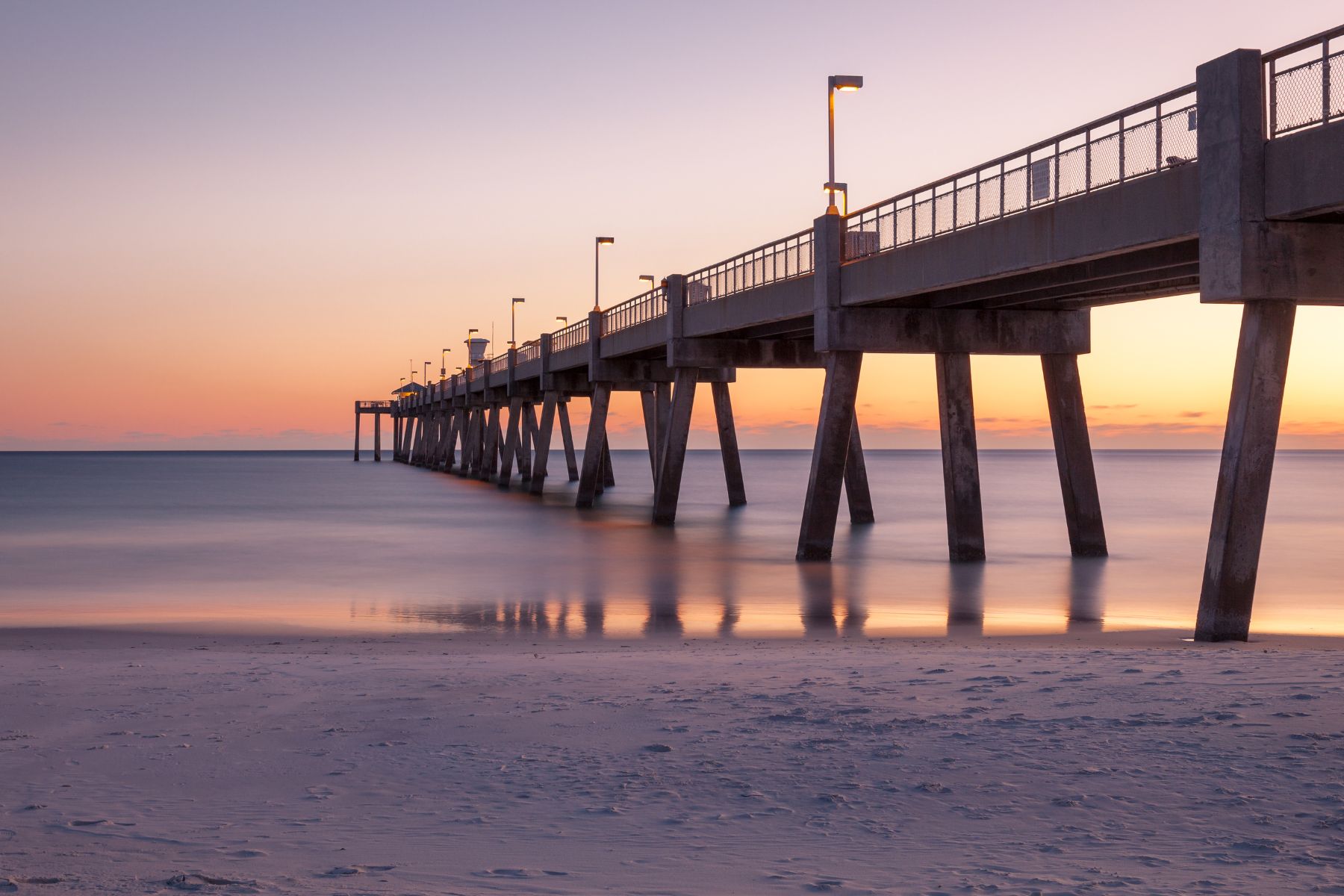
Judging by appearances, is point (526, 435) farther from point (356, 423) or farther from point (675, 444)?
point (356, 423)

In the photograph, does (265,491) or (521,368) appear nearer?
(521,368)

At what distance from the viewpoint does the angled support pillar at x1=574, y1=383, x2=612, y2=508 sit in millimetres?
50094

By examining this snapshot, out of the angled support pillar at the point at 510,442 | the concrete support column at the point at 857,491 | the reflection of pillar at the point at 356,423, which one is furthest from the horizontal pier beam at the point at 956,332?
the reflection of pillar at the point at 356,423

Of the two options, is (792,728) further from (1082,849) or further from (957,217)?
(957,217)

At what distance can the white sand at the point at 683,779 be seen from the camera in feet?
18.4

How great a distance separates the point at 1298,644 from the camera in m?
15.2

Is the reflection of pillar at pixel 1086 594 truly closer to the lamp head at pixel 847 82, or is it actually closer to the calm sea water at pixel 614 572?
the calm sea water at pixel 614 572

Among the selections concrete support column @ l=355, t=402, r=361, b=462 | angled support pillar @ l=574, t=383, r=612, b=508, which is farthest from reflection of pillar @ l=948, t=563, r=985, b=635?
concrete support column @ l=355, t=402, r=361, b=462

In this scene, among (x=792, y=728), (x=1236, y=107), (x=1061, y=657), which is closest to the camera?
(x=792, y=728)

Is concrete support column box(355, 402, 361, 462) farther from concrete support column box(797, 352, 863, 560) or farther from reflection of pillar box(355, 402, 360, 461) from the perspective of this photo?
concrete support column box(797, 352, 863, 560)

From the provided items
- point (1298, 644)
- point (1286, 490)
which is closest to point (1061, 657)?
point (1298, 644)

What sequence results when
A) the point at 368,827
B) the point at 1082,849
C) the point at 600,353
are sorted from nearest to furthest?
1. the point at 1082,849
2. the point at 368,827
3. the point at 600,353

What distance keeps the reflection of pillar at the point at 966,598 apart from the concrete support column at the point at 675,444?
40.5 ft

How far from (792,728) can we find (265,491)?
74597 millimetres
